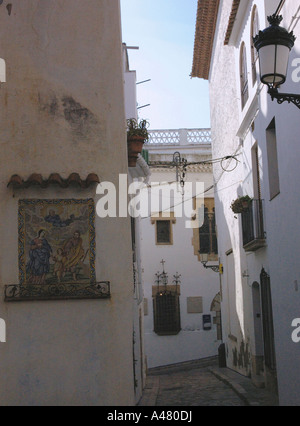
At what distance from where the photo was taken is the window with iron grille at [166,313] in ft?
75.7

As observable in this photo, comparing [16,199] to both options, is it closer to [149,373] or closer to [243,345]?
[243,345]

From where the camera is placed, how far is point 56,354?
28.1ft

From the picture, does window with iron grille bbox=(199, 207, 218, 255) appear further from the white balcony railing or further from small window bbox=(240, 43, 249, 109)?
small window bbox=(240, 43, 249, 109)

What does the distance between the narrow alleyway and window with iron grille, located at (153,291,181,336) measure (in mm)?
4480

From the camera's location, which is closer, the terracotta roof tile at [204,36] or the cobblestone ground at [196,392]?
the cobblestone ground at [196,392]

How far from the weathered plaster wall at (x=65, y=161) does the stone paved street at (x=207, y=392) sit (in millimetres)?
3760

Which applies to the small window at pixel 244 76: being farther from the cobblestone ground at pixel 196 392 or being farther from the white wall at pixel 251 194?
the cobblestone ground at pixel 196 392

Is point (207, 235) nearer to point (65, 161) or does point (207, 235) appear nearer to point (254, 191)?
point (254, 191)

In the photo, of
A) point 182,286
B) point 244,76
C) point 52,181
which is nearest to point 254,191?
point 244,76

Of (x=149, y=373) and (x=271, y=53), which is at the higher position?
(x=271, y=53)

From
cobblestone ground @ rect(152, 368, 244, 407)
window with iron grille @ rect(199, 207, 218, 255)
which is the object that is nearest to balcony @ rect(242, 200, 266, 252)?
cobblestone ground @ rect(152, 368, 244, 407)

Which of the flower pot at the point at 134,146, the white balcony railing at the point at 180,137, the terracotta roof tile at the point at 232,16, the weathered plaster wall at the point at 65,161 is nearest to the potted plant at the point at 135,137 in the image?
the flower pot at the point at 134,146
